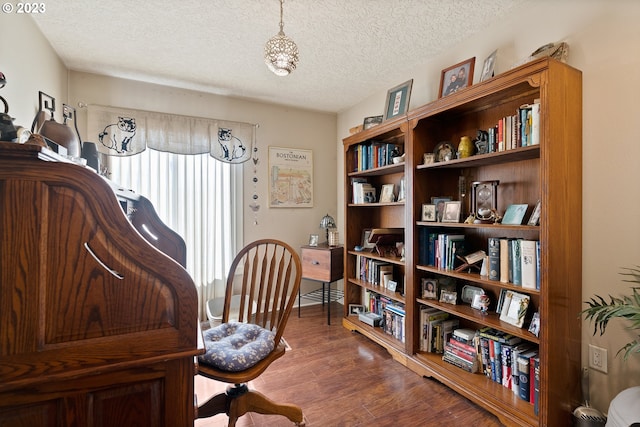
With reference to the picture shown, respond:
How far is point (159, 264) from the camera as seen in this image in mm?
687

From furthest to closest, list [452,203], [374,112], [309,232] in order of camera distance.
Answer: [309,232]
[374,112]
[452,203]

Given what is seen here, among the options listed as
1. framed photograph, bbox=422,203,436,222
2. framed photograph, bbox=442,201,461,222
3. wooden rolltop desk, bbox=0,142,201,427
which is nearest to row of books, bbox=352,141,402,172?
framed photograph, bbox=422,203,436,222

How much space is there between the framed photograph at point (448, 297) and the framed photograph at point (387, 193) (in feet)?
3.07

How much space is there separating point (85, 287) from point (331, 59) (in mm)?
2317

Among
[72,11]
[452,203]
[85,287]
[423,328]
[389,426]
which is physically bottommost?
[389,426]

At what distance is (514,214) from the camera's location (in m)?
1.68

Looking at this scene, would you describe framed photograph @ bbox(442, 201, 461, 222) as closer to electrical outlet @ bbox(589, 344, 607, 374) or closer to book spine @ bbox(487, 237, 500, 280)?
book spine @ bbox(487, 237, 500, 280)

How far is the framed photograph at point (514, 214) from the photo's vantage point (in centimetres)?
163

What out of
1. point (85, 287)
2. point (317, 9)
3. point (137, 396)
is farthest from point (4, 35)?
point (137, 396)

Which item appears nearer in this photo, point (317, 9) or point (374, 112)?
point (317, 9)

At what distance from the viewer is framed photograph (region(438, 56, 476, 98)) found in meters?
1.94

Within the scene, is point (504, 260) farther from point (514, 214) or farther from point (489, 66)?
point (489, 66)

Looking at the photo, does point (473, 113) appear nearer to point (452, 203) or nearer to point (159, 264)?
point (452, 203)

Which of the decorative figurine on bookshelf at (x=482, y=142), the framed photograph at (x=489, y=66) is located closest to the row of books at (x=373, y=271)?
the decorative figurine on bookshelf at (x=482, y=142)
